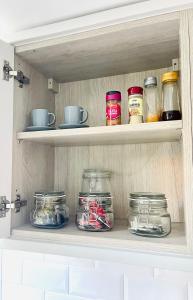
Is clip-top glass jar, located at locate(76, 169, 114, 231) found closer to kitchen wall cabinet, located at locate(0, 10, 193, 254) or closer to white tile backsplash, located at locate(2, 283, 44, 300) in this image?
kitchen wall cabinet, located at locate(0, 10, 193, 254)

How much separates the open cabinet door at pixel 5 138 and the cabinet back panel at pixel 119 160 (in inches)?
12.8

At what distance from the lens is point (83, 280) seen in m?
0.90

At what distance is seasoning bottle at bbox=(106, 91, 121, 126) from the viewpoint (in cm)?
80

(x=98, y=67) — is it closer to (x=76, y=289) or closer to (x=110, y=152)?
(x=110, y=152)

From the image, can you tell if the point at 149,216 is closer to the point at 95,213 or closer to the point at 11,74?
the point at 95,213

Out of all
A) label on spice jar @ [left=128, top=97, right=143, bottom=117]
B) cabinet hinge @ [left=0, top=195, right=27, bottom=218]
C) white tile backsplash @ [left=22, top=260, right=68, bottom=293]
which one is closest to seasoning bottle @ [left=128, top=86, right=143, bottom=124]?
label on spice jar @ [left=128, top=97, right=143, bottom=117]

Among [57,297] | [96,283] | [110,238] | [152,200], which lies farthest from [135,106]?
[57,297]

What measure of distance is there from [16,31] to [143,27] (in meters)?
0.41

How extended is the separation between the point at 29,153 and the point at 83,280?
47cm

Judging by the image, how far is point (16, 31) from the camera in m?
0.86

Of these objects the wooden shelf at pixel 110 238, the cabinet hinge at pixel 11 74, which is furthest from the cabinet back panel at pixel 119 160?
the cabinet hinge at pixel 11 74

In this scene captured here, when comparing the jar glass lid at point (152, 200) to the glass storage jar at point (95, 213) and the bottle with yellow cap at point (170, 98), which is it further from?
the bottle with yellow cap at point (170, 98)

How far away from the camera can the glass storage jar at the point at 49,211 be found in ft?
2.81

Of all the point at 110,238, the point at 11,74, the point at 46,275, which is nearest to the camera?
the point at 110,238
